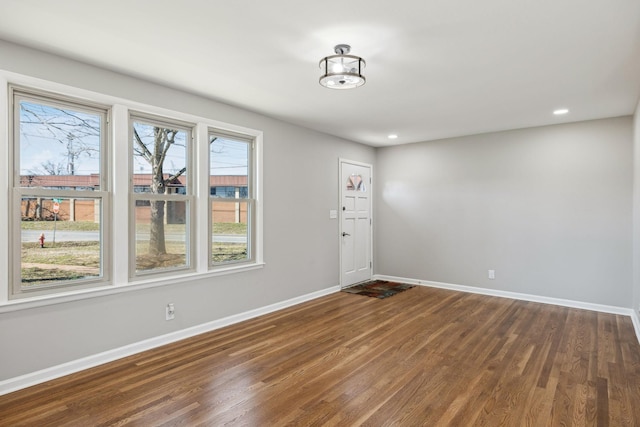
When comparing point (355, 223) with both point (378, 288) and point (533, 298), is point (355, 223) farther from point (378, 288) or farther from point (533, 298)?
point (533, 298)

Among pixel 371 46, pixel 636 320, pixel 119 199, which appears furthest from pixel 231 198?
pixel 636 320

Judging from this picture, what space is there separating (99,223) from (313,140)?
2.99 meters

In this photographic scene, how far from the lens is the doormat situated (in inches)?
215

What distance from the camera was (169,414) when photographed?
7.41 feet

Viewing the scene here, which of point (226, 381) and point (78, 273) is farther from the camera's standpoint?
point (78, 273)

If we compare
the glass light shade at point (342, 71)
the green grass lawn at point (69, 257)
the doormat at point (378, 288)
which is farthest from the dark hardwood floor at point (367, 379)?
the glass light shade at point (342, 71)

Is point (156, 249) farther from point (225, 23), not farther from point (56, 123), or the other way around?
point (225, 23)

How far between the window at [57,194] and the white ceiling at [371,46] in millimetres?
457

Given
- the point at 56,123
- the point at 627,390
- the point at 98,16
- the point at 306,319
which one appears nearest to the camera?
the point at 98,16

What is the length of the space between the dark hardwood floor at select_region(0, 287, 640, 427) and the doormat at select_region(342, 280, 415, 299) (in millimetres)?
1258

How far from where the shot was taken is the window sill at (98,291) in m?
2.58

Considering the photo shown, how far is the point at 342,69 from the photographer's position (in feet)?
8.99

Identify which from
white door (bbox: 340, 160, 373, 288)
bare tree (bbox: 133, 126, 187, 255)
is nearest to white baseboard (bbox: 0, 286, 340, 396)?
bare tree (bbox: 133, 126, 187, 255)

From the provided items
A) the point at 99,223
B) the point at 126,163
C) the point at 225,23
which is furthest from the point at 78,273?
the point at 225,23
